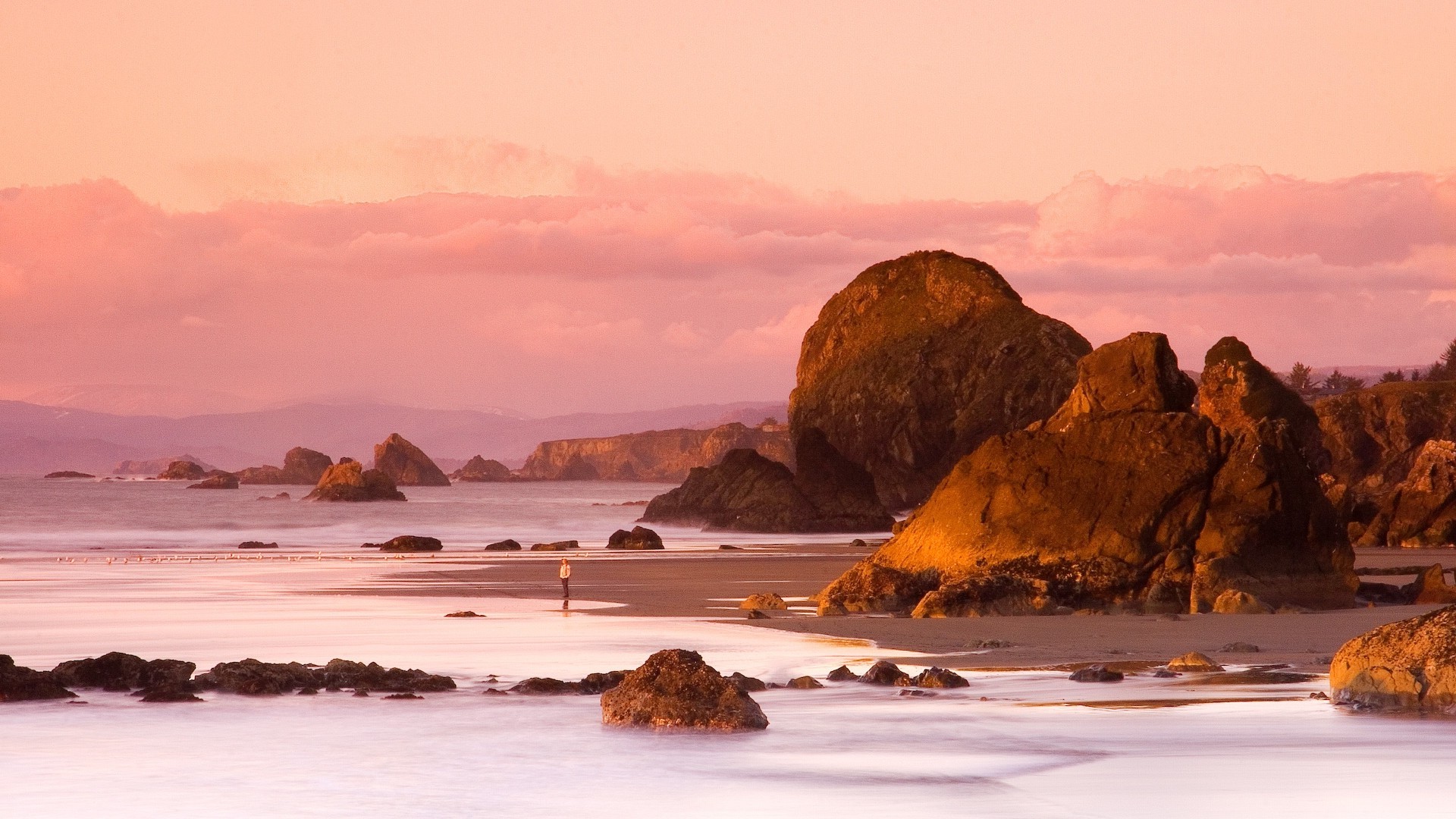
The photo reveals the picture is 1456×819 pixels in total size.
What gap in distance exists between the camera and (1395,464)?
7794 centimetres

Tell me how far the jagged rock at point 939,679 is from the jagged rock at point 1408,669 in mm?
3861

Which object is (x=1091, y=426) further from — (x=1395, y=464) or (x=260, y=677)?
(x=1395, y=464)

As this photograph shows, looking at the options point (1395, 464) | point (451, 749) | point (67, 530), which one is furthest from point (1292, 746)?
point (67, 530)

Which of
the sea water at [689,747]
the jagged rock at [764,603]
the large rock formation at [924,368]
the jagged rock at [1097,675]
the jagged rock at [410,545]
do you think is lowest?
the sea water at [689,747]

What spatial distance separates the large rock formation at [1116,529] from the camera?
1131 inches

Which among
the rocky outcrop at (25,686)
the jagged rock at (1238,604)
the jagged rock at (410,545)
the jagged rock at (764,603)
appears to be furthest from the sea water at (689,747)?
the jagged rock at (410,545)

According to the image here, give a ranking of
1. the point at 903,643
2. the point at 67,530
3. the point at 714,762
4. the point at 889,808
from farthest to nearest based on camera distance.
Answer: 1. the point at 67,530
2. the point at 903,643
3. the point at 714,762
4. the point at 889,808

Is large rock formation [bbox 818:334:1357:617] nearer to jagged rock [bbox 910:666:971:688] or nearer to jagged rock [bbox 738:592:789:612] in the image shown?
jagged rock [bbox 738:592:789:612]

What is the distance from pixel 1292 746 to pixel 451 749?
7234mm

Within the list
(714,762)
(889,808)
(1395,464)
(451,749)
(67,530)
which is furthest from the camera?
(67,530)

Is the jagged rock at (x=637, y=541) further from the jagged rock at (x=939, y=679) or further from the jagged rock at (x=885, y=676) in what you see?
the jagged rock at (x=939, y=679)

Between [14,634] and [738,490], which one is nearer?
[14,634]

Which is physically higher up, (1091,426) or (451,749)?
(1091,426)

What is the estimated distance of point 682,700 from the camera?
51.7 ft
